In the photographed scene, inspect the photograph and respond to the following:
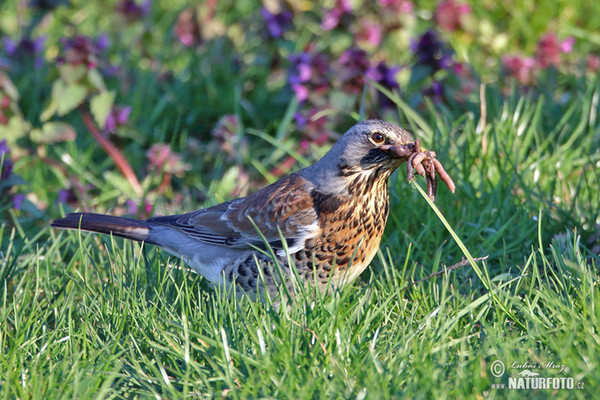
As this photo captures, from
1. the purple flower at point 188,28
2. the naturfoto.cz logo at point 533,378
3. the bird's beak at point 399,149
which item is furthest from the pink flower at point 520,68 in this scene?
A: the naturfoto.cz logo at point 533,378

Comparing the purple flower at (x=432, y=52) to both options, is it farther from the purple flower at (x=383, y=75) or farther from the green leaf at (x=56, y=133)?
the green leaf at (x=56, y=133)

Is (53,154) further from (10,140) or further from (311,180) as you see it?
(311,180)

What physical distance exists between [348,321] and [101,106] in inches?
112

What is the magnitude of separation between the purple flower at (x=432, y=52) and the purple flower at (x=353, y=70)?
1.28 ft

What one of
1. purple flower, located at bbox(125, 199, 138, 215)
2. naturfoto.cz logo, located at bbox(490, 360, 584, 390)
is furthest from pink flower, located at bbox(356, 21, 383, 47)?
naturfoto.cz logo, located at bbox(490, 360, 584, 390)

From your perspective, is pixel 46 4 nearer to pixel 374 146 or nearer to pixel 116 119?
pixel 116 119

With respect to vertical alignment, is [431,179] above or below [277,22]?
below

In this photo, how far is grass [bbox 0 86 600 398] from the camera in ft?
8.47

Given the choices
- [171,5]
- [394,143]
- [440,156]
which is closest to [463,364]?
[394,143]

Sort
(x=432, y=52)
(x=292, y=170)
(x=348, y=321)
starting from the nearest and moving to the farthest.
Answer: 1. (x=348, y=321)
2. (x=292, y=170)
3. (x=432, y=52)

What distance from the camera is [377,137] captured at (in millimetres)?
3283

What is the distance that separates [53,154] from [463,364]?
383 cm

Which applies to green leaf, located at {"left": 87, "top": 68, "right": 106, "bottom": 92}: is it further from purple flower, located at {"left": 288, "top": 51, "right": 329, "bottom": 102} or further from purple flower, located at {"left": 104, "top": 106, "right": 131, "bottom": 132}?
purple flower, located at {"left": 288, "top": 51, "right": 329, "bottom": 102}

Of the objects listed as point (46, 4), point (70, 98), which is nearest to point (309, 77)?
point (70, 98)
